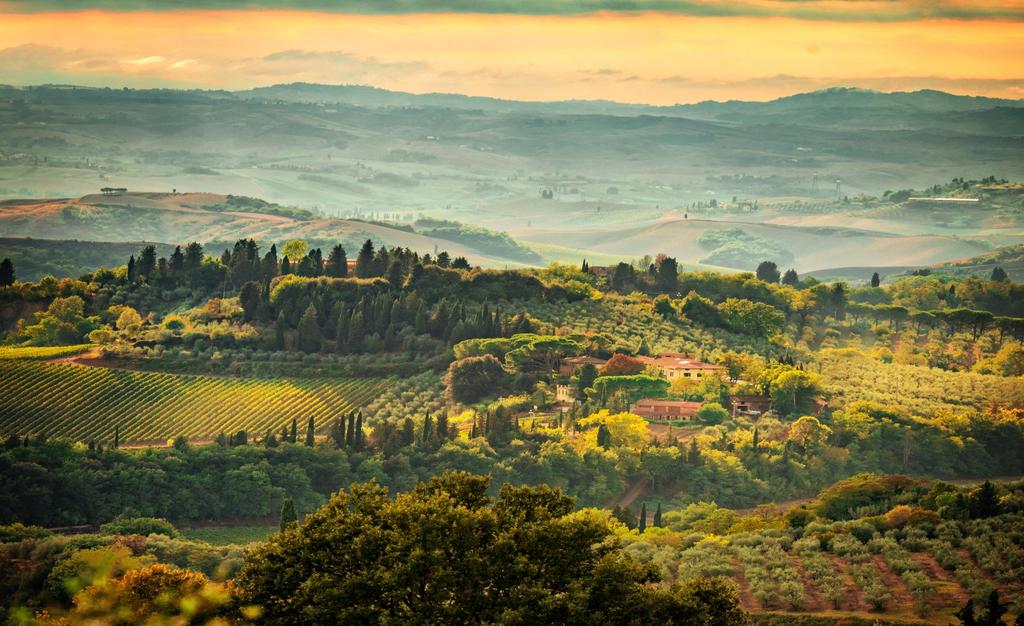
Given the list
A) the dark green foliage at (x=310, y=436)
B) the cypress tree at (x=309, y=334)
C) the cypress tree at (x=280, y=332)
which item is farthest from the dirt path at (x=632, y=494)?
the cypress tree at (x=280, y=332)

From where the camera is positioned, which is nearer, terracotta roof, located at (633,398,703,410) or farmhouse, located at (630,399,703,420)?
farmhouse, located at (630,399,703,420)

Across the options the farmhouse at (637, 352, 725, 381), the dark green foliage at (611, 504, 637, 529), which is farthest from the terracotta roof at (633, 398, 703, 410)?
the dark green foliage at (611, 504, 637, 529)

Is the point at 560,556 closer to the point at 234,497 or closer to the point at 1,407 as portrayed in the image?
the point at 234,497

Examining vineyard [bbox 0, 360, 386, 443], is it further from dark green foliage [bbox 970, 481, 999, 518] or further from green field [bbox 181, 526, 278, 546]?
dark green foliage [bbox 970, 481, 999, 518]

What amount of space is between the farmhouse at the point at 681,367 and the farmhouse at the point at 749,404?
14.0 ft

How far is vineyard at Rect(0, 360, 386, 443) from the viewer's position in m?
92.4

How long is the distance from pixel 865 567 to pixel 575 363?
4951cm

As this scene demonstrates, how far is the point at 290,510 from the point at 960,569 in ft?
84.3

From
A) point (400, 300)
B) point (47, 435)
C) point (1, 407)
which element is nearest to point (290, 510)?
point (47, 435)

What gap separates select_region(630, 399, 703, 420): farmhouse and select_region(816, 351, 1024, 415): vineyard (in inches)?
376

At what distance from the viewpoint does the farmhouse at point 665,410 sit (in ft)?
333

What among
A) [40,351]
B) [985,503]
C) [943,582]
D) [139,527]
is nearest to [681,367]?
[40,351]

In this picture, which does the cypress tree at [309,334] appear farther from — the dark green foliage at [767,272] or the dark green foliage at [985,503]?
the dark green foliage at [767,272]

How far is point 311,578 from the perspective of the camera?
137 ft
